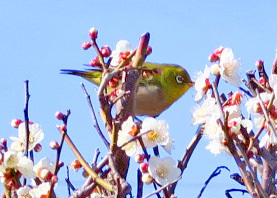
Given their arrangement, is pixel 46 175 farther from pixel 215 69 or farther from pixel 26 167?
pixel 215 69

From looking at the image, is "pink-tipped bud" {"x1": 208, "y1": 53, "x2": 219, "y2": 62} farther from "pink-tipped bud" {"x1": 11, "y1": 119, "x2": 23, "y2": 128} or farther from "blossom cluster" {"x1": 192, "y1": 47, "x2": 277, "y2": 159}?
"pink-tipped bud" {"x1": 11, "y1": 119, "x2": 23, "y2": 128}

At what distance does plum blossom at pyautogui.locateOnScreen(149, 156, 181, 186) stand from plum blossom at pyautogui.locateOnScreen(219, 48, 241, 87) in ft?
1.38

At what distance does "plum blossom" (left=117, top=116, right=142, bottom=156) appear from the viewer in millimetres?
2115

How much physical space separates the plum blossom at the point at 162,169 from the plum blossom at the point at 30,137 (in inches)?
20.8

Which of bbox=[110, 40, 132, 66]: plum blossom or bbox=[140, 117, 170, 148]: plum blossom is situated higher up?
bbox=[110, 40, 132, 66]: plum blossom

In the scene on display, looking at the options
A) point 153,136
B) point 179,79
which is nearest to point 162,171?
point 153,136

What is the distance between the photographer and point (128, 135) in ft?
6.94

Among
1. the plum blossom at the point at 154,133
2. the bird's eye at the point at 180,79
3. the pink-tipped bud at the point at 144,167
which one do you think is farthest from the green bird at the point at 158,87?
the pink-tipped bud at the point at 144,167

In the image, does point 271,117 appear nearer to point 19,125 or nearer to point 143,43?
point 143,43

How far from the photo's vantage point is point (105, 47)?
8.06ft

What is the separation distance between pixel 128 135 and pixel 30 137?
486 millimetres

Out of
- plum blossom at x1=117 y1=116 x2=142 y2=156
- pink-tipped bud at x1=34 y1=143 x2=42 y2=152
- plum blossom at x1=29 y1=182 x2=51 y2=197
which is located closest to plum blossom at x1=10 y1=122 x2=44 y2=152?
pink-tipped bud at x1=34 y1=143 x2=42 y2=152

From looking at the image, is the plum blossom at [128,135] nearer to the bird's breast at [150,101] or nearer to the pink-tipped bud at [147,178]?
the pink-tipped bud at [147,178]

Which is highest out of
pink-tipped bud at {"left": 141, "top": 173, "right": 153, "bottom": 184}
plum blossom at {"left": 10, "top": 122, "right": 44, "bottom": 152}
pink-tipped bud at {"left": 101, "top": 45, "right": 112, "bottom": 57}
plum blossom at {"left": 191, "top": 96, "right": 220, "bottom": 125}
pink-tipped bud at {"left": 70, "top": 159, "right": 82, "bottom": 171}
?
pink-tipped bud at {"left": 101, "top": 45, "right": 112, "bottom": 57}
